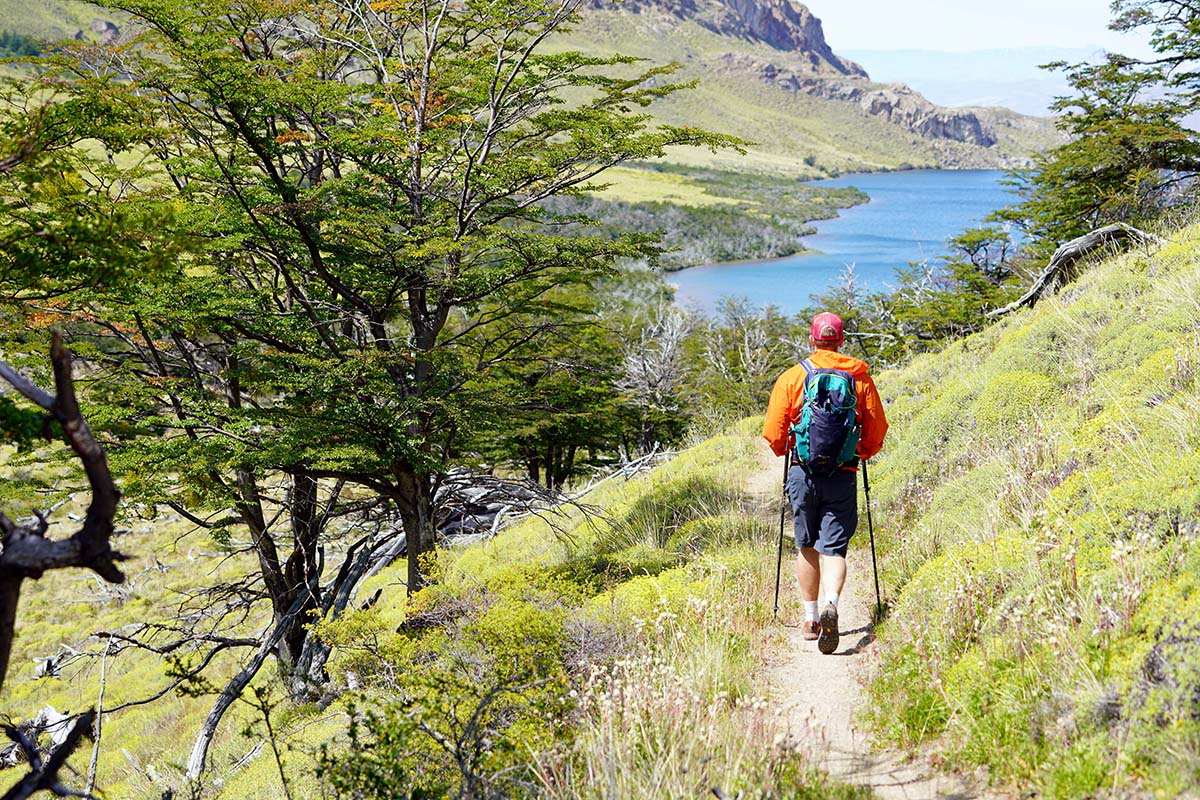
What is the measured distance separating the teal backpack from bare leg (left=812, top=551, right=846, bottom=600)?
0.50 meters

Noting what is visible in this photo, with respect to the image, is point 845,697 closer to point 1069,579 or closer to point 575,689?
point 1069,579

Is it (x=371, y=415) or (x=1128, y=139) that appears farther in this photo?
(x=1128, y=139)

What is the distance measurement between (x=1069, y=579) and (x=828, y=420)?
53.8 inches

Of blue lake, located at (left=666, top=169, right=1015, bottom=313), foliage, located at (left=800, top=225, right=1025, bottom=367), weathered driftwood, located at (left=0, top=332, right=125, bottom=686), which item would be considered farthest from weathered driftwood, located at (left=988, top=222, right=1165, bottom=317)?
blue lake, located at (left=666, top=169, right=1015, bottom=313)

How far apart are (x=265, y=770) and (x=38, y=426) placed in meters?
4.99

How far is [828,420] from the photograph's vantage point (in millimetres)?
4113

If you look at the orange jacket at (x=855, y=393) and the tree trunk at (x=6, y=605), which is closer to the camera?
the tree trunk at (x=6, y=605)

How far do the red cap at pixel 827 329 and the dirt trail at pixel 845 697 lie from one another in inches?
69.1

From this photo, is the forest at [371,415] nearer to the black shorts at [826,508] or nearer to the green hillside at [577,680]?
the green hillside at [577,680]

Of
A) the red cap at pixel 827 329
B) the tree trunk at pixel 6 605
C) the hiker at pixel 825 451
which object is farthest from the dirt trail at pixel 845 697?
the tree trunk at pixel 6 605

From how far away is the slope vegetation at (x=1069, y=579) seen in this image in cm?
244

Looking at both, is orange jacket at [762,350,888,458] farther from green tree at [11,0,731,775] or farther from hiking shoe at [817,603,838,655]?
green tree at [11,0,731,775]

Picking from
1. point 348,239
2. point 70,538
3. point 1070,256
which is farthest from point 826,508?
point 1070,256

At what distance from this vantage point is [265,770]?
617cm
